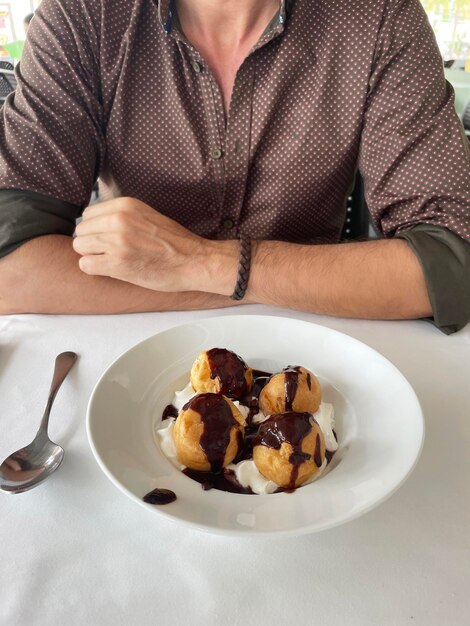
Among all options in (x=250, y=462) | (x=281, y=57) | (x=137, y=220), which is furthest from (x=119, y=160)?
(x=250, y=462)

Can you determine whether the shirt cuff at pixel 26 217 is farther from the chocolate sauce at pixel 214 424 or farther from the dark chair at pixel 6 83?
the dark chair at pixel 6 83

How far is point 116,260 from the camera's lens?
85 centimetres

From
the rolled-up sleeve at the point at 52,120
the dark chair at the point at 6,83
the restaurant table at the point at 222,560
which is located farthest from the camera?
the dark chair at the point at 6,83

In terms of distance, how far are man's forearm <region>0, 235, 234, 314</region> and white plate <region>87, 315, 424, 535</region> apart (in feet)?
0.62

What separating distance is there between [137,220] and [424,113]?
56cm

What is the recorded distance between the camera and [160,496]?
49cm

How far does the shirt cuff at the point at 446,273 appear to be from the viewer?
2.67ft

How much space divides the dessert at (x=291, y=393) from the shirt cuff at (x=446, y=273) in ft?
1.02

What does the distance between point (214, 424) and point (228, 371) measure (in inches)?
3.9

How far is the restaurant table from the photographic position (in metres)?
0.45

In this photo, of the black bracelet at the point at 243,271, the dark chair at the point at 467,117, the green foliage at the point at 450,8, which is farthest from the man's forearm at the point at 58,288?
the green foliage at the point at 450,8

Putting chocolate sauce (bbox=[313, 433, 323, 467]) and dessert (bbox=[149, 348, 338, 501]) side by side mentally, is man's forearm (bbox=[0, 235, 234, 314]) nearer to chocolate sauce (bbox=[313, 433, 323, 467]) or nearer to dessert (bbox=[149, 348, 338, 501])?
dessert (bbox=[149, 348, 338, 501])

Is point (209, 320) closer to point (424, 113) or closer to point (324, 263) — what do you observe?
point (324, 263)

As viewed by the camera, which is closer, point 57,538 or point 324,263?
point 57,538
